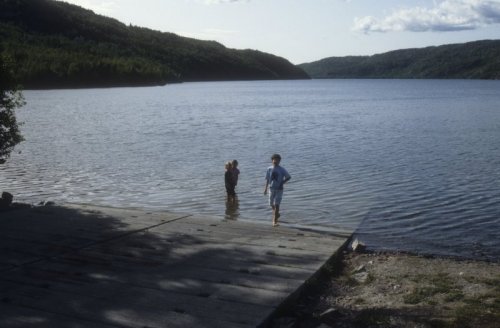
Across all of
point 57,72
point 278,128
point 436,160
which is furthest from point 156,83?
point 436,160

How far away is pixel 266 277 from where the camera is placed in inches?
366

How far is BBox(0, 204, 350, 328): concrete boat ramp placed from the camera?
7.71m

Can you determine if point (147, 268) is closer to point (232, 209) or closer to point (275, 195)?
point (275, 195)

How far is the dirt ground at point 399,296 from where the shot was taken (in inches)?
327

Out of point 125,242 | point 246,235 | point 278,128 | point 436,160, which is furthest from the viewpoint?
point 278,128

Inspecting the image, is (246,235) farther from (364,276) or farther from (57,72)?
(57,72)

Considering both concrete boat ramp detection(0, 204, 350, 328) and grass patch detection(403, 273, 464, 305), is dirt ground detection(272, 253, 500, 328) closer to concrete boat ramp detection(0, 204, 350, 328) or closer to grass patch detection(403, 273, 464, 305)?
grass patch detection(403, 273, 464, 305)

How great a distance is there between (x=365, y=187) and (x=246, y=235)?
448 inches

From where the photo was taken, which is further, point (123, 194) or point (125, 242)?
point (123, 194)

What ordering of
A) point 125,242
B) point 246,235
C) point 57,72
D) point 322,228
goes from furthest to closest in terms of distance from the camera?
point 57,72 → point 322,228 → point 246,235 → point 125,242

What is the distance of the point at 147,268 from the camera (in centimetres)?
969

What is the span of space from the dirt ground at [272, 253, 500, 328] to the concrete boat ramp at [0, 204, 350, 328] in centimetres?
39

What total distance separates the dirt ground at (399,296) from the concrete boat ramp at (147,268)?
0.39 meters

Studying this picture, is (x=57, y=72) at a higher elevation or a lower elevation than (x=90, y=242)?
higher
